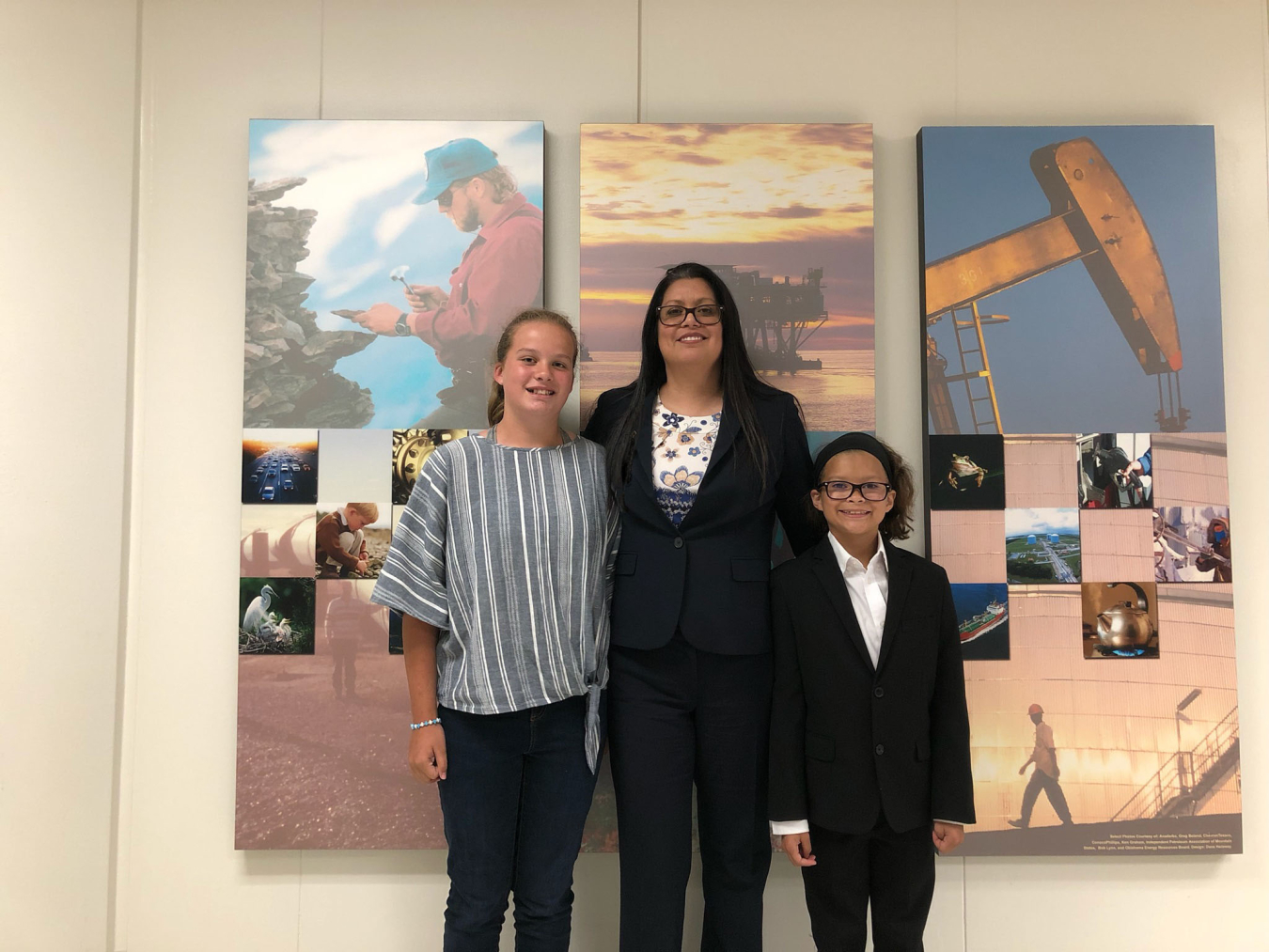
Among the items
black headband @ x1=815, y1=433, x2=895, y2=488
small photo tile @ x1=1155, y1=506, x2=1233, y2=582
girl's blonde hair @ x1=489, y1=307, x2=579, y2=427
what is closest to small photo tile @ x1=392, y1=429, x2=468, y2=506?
girl's blonde hair @ x1=489, y1=307, x2=579, y2=427

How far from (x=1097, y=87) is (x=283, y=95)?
2463 mm

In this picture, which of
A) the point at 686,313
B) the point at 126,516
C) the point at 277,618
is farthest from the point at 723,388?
the point at 126,516

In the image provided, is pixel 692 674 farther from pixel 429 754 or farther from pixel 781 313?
pixel 781 313

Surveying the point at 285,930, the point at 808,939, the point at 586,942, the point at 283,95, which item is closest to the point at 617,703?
Answer: the point at 586,942

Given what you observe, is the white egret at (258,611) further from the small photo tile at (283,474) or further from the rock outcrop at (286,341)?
the rock outcrop at (286,341)

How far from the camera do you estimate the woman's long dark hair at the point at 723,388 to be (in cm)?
182

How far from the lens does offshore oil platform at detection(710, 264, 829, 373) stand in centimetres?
220

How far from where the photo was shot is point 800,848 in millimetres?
1657

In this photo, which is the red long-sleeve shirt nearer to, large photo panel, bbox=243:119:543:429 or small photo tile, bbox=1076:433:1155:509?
large photo panel, bbox=243:119:543:429

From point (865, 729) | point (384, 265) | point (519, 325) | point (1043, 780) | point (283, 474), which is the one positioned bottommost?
point (1043, 780)

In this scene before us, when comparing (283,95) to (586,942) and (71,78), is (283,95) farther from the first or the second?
(586,942)

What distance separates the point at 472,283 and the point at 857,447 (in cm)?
119

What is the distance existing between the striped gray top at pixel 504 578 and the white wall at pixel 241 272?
28.2 inches

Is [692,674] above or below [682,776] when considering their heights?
above
